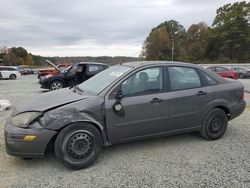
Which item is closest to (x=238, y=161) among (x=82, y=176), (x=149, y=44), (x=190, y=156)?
(x=190, y=156)

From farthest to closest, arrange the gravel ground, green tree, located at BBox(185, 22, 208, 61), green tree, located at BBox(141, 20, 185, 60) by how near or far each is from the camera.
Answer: green tree, located at BBox(141, 20, 185, 60), green tree, located at BBox(185, 22, 208, 61), the gravel ground

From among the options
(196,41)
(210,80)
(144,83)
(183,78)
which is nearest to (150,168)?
(144,83)

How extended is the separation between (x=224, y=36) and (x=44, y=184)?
189 feet

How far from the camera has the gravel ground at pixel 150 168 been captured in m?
3.12

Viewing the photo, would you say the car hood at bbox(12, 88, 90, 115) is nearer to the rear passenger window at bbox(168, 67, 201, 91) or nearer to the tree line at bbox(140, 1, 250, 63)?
the rear passenger window at bbox(168, 67, 201, 91)

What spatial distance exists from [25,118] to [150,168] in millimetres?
1892

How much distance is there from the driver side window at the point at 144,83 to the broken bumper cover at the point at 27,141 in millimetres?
1303

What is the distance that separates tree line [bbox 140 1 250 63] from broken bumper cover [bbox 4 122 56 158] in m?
51.9

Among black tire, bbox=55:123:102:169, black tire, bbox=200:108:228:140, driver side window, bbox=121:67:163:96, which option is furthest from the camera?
black tire, bbox=200:108:228:140

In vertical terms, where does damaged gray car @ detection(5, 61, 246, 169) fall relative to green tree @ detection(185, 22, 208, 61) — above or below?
below

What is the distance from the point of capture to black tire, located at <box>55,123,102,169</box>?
3436mm

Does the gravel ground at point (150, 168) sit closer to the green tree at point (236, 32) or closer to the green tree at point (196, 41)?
the green tree at point (236, 32)

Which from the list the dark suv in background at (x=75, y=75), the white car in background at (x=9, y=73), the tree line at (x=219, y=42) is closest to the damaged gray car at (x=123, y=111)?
Result: the dark suv in background at (x=75, y=75)

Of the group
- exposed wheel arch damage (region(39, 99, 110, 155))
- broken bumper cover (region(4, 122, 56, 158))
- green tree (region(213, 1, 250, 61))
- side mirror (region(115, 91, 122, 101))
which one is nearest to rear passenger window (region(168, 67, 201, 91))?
side mirror (region(115, 91, 122, 101))
